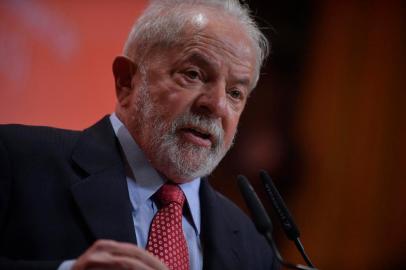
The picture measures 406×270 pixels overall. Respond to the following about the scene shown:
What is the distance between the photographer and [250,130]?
9.79 feet

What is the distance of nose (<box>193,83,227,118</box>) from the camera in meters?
1.59

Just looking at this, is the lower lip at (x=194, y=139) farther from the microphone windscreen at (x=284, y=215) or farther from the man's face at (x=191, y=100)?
the microphone windscreen at (x=284, y=215)

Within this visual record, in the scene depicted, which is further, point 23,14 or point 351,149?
point 351,149

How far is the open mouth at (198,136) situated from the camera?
160 cm

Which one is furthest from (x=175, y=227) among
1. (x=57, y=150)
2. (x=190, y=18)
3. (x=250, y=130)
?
(x=250, y=130)

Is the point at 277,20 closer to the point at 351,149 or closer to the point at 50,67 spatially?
the point at 351,149

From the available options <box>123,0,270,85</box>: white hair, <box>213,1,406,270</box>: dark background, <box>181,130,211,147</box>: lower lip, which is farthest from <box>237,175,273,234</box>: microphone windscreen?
<box>213,1,406,270</box>: dark background

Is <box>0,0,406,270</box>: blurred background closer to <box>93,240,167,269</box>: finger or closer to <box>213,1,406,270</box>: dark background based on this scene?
<box>213,1,406,270</box>: dark background

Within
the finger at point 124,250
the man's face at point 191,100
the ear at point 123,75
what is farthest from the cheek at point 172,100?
the finger at point 124,250

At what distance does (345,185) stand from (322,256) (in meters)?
0.37

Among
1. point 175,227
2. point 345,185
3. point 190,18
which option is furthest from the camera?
point 345,185

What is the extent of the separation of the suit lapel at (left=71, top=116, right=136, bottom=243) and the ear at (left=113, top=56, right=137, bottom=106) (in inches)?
4.7

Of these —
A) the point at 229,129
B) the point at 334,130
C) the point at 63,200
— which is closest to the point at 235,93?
the point at 229,129

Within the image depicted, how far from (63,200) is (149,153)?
0.29 meters
